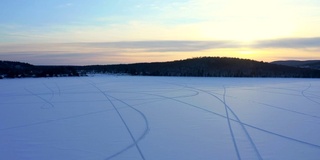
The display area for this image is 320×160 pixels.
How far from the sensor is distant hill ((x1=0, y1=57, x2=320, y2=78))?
2867 cm

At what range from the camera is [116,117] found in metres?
7.19

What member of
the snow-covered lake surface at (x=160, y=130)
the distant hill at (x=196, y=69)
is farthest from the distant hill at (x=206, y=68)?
the snow-covered lake surface at (x=160, y=130)

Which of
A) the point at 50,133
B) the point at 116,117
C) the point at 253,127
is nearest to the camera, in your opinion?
the point at 50,133

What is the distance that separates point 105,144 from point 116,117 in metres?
2.30

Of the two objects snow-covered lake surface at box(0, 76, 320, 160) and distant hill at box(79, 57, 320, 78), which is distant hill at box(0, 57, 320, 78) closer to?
distant hill at box(79, 57, 320, 78)

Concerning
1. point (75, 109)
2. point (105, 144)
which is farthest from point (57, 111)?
point (105, 144)

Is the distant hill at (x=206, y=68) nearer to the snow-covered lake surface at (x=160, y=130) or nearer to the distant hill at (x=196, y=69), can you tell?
the distant hill at (x=196, y=69)

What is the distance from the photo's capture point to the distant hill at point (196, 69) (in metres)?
28.7

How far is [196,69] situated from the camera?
108 feet

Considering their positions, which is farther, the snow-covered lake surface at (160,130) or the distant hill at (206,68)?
the distant hill at (206,68)

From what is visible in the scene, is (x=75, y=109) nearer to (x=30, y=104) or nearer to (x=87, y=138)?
(x=30, y=104)

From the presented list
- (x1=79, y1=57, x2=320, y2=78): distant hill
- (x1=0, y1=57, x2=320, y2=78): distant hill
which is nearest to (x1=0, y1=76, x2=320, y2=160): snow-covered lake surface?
(x1=0, y1=57, x2=320, y2=78): distant hill

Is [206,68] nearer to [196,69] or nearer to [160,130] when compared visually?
[196,69]

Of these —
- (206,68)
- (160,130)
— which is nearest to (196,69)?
(206,68)
